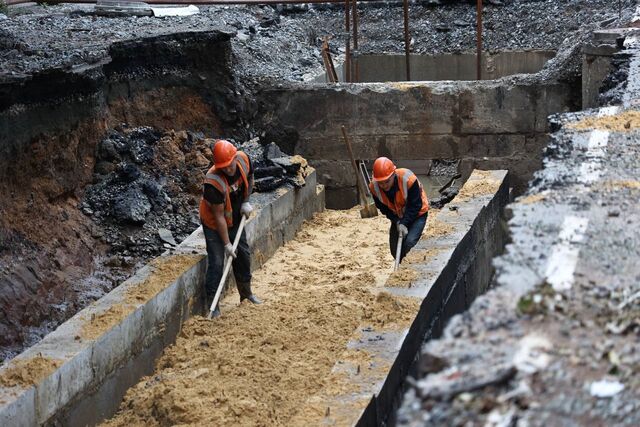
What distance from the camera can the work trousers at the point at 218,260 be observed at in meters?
9.40

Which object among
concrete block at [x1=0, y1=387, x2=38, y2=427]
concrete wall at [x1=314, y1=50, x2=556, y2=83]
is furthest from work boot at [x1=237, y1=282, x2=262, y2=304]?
concrete wall at [x1=314, y1=50, x2=556, y2=83]

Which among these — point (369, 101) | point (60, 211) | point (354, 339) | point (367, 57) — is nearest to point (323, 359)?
point (354, 339)

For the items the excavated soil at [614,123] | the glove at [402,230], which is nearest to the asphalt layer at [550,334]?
the excavated soil at [614,123]

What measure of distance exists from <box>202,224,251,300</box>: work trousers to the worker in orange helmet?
145 centimetres

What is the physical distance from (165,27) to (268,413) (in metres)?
8.83

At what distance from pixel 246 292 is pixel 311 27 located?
10.8 m

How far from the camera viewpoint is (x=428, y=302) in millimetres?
8383

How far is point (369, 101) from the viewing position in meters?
14.9

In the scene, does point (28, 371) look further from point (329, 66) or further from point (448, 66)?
point (448, 66)

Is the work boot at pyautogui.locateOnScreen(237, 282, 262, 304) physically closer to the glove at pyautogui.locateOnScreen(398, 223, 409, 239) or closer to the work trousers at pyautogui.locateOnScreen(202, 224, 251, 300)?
the work trousers at pyautogui.locateOnScreen(202, 224, 251, 300)

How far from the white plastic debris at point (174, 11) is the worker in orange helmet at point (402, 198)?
7727mm

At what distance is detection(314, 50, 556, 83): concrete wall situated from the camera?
720 inches

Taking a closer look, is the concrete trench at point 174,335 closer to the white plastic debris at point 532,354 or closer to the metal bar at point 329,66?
the white plastic debris at point 532,354

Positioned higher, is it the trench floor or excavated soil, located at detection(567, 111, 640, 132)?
excavated soil, located at detection(567, 111, 640, 132)
